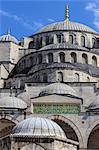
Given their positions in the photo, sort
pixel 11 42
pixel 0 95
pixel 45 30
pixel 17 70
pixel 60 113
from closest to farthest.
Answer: pixel 60 113
pixel 0 95
pixel 17 70
pixel 11 42
pixel 45 30

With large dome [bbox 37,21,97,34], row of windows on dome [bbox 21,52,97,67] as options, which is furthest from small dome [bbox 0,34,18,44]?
row of windows on dome [bbox 21,52,97,67]

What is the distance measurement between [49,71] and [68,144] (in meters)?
12.8

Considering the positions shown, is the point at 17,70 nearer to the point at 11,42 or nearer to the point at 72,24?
the point at 11,42

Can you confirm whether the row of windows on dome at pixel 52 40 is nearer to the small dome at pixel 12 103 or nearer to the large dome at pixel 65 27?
the large dome at pixel 65 27

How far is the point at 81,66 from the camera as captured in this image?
24188mm

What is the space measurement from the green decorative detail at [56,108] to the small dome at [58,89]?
1182mm

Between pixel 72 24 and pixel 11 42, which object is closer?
pixel 11 42

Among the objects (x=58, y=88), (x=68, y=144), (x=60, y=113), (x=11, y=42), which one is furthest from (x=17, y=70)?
(x=68, y=144)

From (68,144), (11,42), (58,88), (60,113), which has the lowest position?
(68,144)

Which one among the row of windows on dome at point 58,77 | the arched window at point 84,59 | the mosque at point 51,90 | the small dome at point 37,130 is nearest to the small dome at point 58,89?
the mosque at point 51,90

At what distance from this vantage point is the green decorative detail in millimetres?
18297

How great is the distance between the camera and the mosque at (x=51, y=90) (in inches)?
397

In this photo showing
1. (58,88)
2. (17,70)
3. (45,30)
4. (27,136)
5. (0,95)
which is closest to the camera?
(27,136)

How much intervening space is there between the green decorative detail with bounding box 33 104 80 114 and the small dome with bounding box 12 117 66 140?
780 cm
